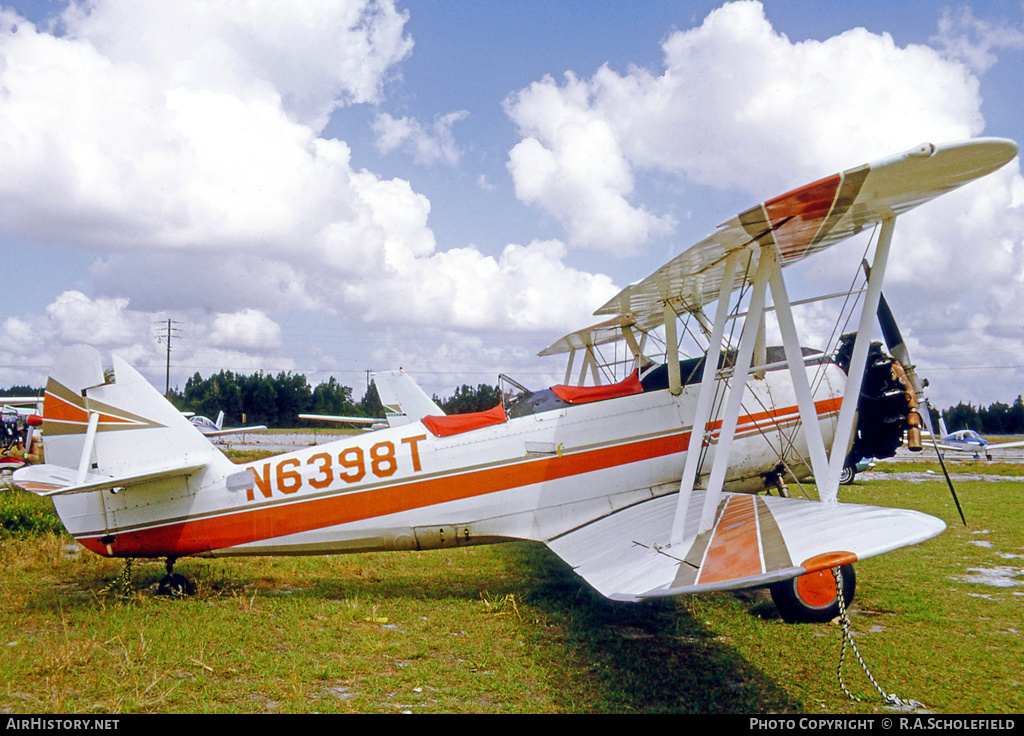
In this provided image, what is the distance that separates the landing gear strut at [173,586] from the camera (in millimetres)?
5570

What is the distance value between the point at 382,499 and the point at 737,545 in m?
3.13

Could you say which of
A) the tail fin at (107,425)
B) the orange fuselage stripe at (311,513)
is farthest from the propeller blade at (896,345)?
the tail fin at (107,425)

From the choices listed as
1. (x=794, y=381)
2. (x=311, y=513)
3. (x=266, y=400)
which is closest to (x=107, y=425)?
(x=311, y=513)

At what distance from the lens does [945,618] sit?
5.05 m

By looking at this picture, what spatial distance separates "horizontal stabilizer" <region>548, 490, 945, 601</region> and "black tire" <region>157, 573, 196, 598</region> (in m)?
3.52

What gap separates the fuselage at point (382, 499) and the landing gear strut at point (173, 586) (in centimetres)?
22

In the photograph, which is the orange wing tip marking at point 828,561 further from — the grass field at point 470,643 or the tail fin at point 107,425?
the tail fin at point 107,425

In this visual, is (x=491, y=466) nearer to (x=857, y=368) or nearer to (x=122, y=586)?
(x=857, y=368)

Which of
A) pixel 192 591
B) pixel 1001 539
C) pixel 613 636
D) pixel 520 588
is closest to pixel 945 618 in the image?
pixel 613 636

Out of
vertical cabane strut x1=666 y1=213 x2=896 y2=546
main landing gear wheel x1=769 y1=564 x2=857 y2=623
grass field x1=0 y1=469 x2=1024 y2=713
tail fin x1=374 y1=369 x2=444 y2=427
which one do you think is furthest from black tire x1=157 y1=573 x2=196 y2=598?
tail fin x1=374 y1=369 x2=444 y2=427

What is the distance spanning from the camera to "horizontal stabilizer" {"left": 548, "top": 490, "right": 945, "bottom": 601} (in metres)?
2.90

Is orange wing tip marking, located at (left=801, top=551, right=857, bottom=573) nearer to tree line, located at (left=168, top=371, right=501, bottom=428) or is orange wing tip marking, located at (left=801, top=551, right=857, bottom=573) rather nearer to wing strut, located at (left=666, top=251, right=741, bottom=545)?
wing strut, located at (left=666, top=251, right=741, bottom=545)
